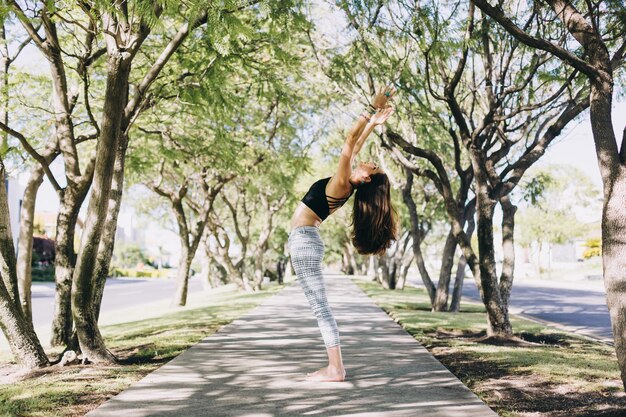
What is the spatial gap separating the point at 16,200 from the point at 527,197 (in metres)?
46.5

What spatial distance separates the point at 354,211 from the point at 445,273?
31.0 ft

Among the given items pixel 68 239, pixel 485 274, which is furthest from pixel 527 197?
pixel 68 239

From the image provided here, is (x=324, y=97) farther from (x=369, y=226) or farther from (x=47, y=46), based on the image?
(x=369, y=226)

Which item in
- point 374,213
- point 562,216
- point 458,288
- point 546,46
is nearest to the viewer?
point 374,213

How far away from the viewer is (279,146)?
2059 cm

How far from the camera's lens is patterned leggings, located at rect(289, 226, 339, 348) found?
4879 mm

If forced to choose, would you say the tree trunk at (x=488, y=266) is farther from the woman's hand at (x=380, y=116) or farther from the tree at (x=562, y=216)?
the tree at (x=562, y=216)

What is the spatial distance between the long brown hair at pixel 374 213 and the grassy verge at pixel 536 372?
162cm

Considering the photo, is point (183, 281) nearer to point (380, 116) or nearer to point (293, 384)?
point (293, 384)

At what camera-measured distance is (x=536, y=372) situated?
5871 millimetres

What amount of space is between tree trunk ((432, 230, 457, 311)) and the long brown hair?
843 centimetres

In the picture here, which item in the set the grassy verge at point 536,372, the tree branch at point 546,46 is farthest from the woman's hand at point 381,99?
the grassy verge at point 536,372

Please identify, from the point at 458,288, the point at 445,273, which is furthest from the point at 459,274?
the point at 445,273

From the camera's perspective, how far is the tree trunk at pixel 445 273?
516 inches
